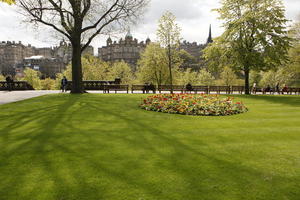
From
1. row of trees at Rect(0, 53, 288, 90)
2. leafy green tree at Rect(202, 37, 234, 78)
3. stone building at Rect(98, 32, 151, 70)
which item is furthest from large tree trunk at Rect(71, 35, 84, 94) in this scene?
stone building at Rect(98, 32, 151, 70)

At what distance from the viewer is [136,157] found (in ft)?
18.0

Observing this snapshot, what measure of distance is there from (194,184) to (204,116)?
23.9ft

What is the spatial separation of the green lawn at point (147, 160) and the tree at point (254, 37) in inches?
694

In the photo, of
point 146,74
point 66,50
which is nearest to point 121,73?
point 146,74

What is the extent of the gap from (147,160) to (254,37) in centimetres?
2414

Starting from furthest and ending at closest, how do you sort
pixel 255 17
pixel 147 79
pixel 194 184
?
1. pixel 147 79
2. pixel 255 17
3. pixel 194 184

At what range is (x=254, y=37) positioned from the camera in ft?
80.9

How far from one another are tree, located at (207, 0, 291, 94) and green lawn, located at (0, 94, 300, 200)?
17.6m

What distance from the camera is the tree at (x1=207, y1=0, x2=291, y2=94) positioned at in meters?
24.0

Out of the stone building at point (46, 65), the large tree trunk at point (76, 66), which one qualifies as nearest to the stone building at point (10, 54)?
the stone building at point (46, 65)

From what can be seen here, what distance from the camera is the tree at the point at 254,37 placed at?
78.9 feet

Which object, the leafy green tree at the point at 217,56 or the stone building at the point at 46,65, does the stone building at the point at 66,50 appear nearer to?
the stone building at the point at 46,65

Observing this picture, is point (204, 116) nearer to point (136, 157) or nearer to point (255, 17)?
point (136, 157)

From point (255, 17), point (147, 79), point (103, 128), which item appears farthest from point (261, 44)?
point (147, 79)
